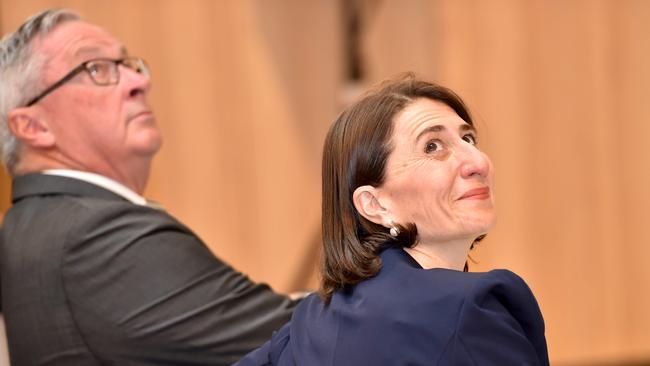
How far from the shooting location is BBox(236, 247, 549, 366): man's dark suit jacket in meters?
1.24

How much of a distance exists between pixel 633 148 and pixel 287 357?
327 cm

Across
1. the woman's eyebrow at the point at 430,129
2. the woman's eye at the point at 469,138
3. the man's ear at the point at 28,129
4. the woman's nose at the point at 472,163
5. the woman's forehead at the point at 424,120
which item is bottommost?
the man's ear at the point at 28,129

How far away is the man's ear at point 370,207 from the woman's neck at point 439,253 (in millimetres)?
63

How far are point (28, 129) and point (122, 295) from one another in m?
0.59

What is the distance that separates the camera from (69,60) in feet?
7.50

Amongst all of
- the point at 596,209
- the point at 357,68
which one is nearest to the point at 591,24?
the point at 596,209

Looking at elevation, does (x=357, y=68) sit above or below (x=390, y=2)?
below

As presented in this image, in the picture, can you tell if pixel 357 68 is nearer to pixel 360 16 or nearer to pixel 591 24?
pixel 360 16

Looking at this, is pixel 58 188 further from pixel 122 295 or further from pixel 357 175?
pixel 357 175

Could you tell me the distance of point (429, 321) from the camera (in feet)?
4.13

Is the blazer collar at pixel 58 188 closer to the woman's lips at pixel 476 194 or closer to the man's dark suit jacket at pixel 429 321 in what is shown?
the man's dark suit jacket at pixel 429 321

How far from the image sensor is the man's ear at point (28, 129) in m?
2.25

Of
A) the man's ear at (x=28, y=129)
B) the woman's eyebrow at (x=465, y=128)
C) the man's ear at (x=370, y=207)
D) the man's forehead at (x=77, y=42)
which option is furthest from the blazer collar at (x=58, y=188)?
the woman's eyebrow at (x=465, y=128)

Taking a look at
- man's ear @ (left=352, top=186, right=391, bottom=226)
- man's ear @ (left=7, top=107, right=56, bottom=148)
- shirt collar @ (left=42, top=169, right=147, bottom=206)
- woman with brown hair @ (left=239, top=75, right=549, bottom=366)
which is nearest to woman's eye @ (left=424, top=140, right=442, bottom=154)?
woman with brown hair @ (left=239, top=75, right=549, bottom=366)
